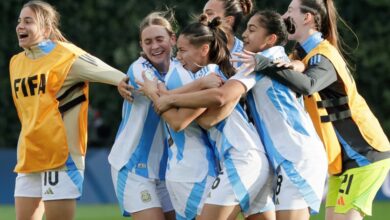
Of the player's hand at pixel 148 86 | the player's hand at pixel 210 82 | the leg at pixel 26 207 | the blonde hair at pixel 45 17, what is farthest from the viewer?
the blonde hair at pixel 45 17

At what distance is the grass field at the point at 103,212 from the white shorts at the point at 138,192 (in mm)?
5091

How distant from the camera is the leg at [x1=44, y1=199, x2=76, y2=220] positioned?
295 inches

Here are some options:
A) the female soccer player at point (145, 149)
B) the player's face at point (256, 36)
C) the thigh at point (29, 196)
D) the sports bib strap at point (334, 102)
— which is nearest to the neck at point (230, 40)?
the female soccer player at point (145, 149)

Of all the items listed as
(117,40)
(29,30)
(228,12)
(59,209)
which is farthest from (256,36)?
(117,40)

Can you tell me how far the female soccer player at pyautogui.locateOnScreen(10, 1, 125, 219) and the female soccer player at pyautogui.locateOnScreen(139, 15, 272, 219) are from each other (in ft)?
2.92

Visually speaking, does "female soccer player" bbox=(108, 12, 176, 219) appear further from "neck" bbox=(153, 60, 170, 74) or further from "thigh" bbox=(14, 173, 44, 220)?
"thigh" bbox=(14, 173, 44, 220)

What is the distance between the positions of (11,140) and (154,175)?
31.8 ft

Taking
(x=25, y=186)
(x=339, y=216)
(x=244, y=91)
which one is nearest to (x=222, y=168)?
(x=244, y=91)

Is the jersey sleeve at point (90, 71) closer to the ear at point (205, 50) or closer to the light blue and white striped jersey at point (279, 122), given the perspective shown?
the ear at point (205, 50)

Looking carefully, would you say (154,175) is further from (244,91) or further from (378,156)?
(378,156)

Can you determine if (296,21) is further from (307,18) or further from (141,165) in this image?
(141,165)

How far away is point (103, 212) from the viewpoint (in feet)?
43.2

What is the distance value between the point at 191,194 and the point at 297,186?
0.66 metres

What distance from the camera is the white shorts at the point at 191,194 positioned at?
661cm
